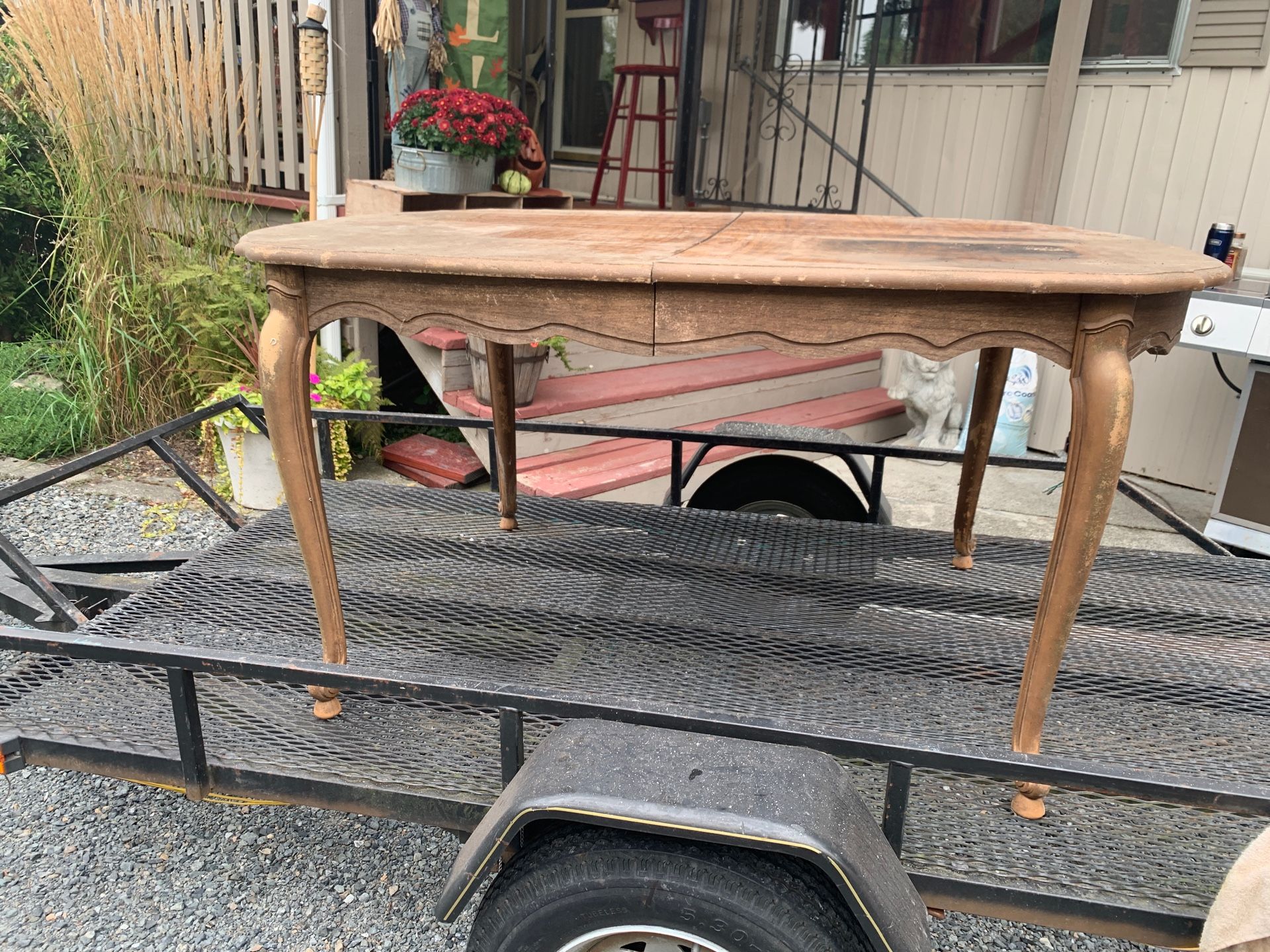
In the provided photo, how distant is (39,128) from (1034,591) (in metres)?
6.35

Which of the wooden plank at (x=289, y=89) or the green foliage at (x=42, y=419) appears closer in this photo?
the green foliage at (x=42, y=419)

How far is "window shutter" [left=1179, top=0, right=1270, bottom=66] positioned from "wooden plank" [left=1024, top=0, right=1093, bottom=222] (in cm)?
53

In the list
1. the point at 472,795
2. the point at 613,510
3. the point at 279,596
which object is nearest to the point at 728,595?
the point at 613,510

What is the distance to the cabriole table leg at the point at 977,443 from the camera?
251 cm

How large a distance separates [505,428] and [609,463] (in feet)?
4.95

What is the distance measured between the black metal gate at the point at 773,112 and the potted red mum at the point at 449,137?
1.59 meters

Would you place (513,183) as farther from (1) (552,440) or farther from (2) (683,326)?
(2) (683,326)

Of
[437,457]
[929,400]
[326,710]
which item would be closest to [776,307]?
[326,710]

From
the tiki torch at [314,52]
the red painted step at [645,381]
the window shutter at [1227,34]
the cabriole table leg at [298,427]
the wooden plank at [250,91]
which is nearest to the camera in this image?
the cabriole table leg at [298,427]

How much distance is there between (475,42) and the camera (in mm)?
5590

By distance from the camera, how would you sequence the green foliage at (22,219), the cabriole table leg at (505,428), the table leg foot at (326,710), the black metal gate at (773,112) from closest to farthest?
the table leg foot at (326,710) → the cabriole table leg at (505,428) → the green foliage at (22,219) → the black metal gate at (773,112)

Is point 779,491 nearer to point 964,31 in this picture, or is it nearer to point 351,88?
point 351,88

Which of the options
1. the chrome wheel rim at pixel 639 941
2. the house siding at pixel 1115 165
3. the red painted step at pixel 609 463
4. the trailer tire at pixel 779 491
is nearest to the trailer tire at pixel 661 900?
the chrome wheel rim at pixel 639 941

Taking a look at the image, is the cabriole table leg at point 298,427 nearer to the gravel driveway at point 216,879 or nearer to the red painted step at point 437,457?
the gravel driveway at point 216,879
